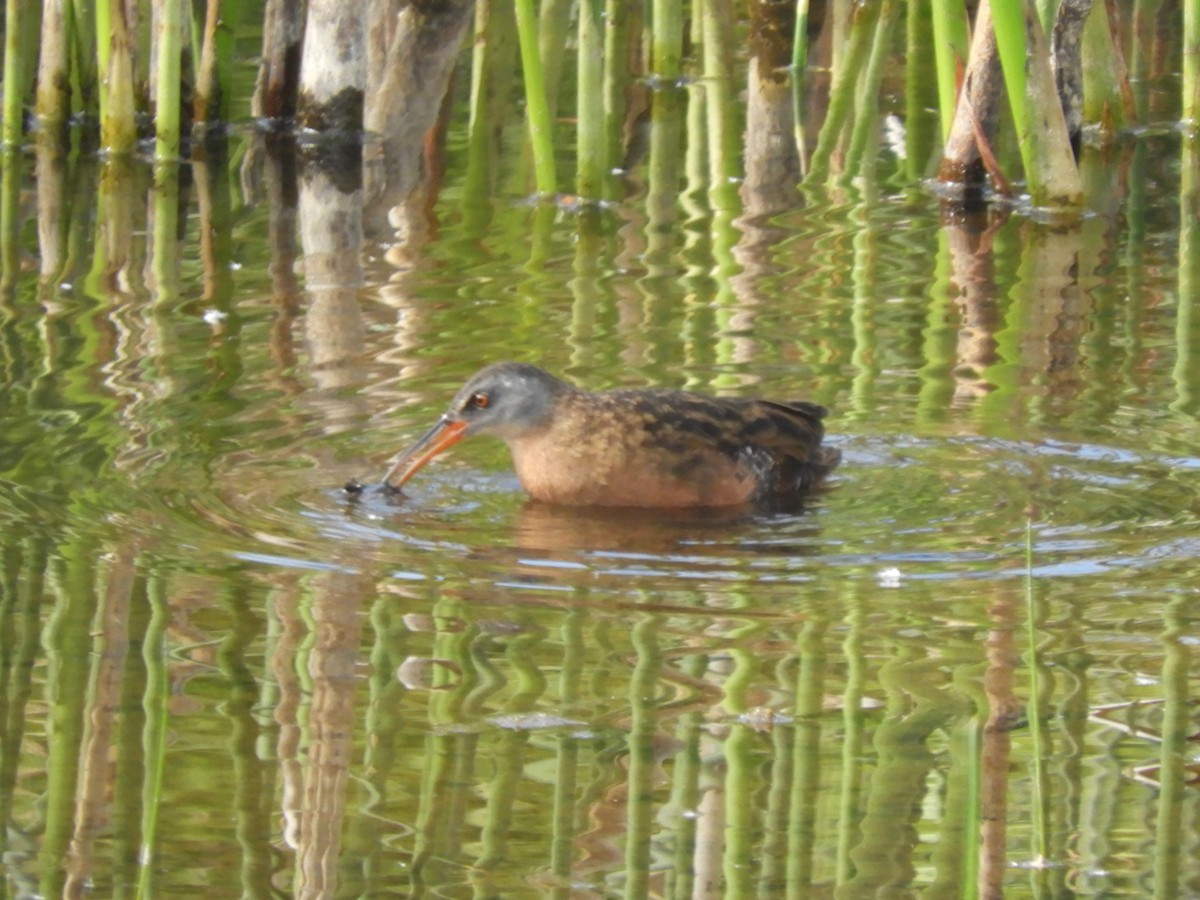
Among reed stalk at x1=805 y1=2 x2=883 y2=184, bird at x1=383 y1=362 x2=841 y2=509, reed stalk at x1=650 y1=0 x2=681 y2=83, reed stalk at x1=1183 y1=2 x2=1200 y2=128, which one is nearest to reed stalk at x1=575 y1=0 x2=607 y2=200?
reed stalk at x1=805 y1=2 x2=883 y2=184

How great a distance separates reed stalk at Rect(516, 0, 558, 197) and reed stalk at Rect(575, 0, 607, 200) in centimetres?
16

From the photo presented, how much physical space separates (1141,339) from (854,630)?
310cm

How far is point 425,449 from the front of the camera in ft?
23.1

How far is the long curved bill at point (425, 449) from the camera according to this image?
→ 6.86m

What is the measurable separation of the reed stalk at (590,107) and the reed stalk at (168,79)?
2.29 m

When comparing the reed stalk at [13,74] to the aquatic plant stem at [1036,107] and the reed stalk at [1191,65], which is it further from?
the reed stalk at [1191,65]

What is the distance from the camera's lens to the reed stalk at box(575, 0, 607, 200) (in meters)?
9.80

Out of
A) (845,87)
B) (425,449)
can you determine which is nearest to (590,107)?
(845,87)

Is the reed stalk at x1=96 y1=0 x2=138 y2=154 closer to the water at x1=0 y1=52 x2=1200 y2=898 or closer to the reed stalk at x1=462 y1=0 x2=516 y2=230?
the water at x1=0 y1=52 x2=1200 y2=898

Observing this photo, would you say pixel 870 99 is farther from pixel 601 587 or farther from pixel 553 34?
pixel 601 587

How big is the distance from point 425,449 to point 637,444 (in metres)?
0.66

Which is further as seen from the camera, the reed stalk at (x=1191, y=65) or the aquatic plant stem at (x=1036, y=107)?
the reed stalk at (x=1191, y=65)

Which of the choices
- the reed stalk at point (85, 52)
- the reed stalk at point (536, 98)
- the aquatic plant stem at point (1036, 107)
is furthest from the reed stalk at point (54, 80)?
the aquatic plant stem at point (1036, 107)

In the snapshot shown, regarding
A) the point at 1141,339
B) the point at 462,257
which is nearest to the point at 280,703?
the point at 1141,339
